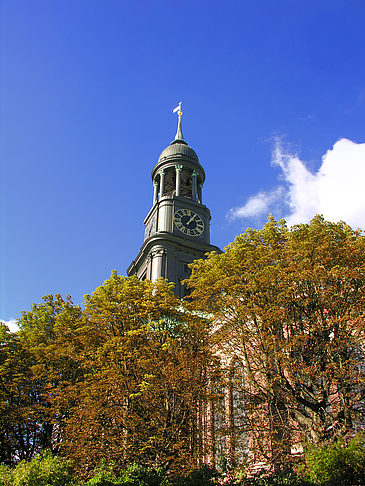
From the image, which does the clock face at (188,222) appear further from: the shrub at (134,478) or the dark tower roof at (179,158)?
the shrub at (134,478)

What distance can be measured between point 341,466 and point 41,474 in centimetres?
1186

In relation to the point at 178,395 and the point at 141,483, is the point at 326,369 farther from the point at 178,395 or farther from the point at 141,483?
the point at 141,483

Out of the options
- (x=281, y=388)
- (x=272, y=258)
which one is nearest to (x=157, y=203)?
(x=272, y=258)

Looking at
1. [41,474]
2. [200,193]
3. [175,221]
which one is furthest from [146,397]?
[200,193]

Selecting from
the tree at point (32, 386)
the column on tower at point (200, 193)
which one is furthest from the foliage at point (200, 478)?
the column on tower at point (200, 193)

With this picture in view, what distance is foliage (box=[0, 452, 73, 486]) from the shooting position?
1825 cm

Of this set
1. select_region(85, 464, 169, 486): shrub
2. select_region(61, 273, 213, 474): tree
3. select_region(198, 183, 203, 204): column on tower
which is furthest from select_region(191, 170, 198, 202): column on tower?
select_region(85, 464, 169, 486): shrub

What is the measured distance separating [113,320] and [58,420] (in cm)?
649

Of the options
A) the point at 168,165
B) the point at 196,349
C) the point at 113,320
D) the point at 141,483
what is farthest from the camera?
the point at 168,165

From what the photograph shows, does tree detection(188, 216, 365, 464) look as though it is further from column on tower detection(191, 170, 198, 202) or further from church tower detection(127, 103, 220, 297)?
column on tower detection(191, 170, 198, 202)

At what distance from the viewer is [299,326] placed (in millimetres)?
18906

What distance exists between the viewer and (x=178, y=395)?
1925 centimetres

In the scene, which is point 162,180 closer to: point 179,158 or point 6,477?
point 179,158

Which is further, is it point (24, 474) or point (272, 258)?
point (272, 258)
